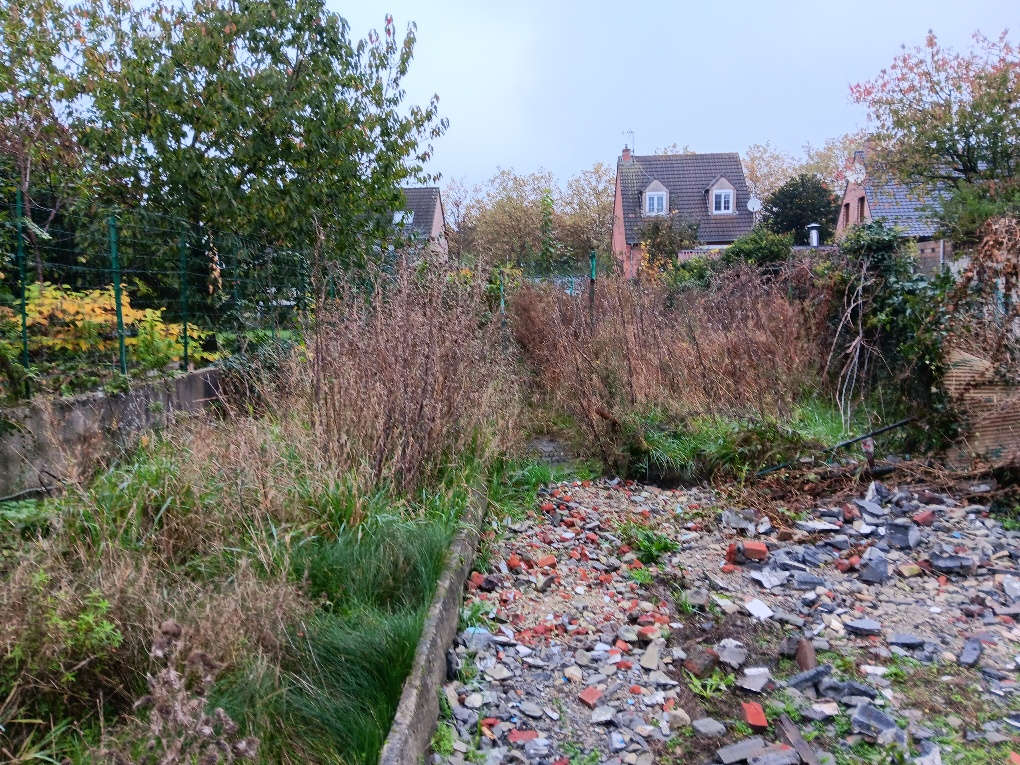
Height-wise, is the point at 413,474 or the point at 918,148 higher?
the point at 918,148

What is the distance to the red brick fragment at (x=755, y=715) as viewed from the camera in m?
3.20

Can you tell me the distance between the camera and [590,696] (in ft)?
11.5

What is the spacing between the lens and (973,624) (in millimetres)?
4070

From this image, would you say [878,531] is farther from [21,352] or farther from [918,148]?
[918,148]

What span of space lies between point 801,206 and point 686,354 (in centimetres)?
3399

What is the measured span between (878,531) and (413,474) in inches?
127

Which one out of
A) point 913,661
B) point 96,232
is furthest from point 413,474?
point 96,232

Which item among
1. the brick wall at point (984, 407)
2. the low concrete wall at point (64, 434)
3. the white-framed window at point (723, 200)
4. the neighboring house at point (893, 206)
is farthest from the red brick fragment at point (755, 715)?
the white-framed window at point (723, 200)

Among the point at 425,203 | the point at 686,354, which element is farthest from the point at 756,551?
the point at 425,203

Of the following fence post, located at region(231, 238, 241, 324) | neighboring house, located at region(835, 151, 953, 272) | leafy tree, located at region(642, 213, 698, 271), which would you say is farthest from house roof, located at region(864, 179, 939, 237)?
fence post, located at region(231, 238, 241, 324)

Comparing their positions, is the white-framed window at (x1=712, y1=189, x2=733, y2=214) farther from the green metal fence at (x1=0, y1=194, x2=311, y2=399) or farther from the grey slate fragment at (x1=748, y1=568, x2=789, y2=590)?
the grey slate fragment at (x1=748, y1=568, x2=789, y2=590)

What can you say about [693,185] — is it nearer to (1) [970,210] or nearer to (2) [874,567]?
(1) [970,210]

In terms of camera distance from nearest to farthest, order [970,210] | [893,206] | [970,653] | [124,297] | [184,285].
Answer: [970,653] → [124,297] → [184,285] → [970,210] → [893,206]

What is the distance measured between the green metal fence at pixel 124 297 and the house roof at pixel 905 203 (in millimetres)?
7483
